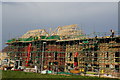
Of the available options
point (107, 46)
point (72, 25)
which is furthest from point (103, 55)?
point (72, 25)

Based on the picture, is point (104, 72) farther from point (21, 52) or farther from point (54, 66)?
point (21, 52)

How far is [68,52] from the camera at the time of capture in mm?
43625

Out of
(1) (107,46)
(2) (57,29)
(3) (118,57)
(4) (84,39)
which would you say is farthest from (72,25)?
(3) (118,57)

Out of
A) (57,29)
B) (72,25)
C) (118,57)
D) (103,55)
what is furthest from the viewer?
(57,29)

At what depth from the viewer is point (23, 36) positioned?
56.7 meters

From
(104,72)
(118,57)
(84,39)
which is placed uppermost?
(84,39)

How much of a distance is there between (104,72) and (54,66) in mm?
11700

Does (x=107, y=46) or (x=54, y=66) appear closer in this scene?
(x=107, y=46)

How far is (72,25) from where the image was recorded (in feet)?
156

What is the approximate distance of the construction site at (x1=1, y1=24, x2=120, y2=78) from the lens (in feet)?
121

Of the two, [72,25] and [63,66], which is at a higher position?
[72,25]

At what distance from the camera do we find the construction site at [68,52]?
37000mm

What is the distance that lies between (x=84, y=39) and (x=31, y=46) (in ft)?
49.5

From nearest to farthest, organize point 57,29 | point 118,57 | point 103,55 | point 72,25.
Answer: point 118,57 < point 103,55 < point 72,25 < point 57,29
